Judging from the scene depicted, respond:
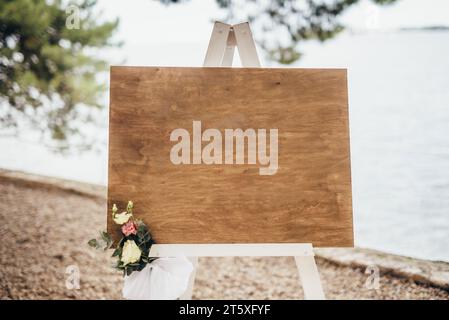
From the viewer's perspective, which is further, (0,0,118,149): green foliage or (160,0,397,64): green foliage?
(0,0,118,149): green foliage

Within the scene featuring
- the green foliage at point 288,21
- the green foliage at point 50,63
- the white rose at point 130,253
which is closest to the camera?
the white rose at point 130,253

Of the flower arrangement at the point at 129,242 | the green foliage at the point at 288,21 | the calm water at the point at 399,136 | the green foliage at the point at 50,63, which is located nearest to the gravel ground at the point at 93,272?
the calm water at the point at 399,136

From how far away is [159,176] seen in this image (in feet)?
4.76

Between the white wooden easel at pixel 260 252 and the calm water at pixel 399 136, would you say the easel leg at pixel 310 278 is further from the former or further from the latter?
the calm water at pixel 399 136

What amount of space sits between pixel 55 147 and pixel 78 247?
3.96 feet

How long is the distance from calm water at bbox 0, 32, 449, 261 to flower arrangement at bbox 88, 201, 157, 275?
2176 millimetres

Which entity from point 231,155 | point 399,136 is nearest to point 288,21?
point 399,136

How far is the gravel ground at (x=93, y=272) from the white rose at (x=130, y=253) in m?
1.35

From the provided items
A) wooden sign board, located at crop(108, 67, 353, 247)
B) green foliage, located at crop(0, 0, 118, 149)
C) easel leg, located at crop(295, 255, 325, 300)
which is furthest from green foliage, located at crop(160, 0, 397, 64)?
easel leg, located at crop(295, 255, 325, 300)

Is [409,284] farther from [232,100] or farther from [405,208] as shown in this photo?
[232,100]

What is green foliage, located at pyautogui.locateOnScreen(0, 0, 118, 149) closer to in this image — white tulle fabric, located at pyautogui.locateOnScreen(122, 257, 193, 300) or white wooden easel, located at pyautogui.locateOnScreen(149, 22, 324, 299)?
white wooden easel, located at pyautogui.locateOnScreen(149, 22, 324, 299)

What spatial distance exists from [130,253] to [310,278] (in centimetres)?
67

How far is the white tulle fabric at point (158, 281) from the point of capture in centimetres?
141

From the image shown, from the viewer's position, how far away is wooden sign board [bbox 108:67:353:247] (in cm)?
145
